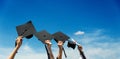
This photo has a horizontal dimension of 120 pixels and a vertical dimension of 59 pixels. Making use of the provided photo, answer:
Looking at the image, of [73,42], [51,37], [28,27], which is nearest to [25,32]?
[28,27]

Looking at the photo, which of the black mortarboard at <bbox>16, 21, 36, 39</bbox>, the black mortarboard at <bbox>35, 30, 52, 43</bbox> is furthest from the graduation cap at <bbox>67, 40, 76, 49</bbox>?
the black mortarboard at <bbox>16, 21, 36, 39</bbox>

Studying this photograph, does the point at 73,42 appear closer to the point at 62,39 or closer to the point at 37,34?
the point at 62,39

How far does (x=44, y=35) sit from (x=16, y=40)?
5.94ft

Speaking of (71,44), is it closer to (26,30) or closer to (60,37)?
(60,37)

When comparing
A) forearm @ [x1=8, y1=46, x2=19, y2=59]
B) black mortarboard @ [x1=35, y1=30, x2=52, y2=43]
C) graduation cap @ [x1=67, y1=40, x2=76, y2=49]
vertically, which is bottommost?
forearm @ [x1=8, y1=46, x2=19, y2=59]

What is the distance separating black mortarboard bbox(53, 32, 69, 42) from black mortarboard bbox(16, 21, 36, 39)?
0.81m

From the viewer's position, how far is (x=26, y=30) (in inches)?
312

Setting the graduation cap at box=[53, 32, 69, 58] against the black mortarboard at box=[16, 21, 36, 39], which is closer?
the black mortarboard at box=[16, 21, 36, 39]

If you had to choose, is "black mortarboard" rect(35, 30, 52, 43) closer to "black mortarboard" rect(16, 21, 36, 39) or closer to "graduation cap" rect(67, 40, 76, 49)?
"black mortarboard" rect(16, 21, 36, 39)

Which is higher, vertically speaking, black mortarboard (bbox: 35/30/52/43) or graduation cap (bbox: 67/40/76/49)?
black mortarboard (bbox: 35/30/52/43)

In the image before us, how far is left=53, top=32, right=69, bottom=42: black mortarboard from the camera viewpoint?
27.2 ft

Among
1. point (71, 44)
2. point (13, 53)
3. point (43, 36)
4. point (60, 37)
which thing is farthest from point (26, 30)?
point (13, 53)

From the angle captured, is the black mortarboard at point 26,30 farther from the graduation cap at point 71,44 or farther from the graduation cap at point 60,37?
the graduation cap at point 71,44

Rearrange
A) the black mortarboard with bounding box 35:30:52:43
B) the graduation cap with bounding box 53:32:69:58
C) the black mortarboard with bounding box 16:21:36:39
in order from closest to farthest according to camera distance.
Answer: the black mortarboard with bounding box 16:21:36:39 → the black mortarboard with bounding box 35:30:52:43 → the graduation cap with bounding box 53:32:69:58
